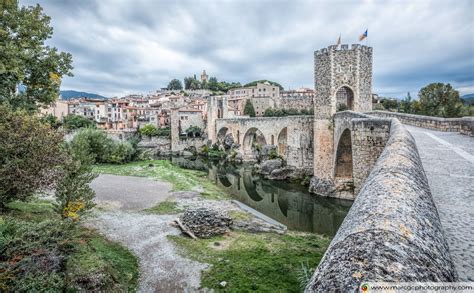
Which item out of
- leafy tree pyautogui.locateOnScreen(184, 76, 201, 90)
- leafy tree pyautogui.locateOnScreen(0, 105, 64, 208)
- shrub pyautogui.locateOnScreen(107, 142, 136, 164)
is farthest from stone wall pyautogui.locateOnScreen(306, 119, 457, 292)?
leafy tree pyautogui.locateOnScreen(184, 76, 201, 90)

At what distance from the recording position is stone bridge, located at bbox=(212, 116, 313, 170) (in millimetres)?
24516

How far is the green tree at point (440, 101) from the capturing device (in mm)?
26859

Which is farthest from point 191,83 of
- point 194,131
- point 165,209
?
point 165,209

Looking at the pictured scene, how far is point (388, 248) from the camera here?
157 centimetres

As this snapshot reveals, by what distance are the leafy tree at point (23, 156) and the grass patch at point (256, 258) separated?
4615mm

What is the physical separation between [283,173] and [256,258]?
1761cm

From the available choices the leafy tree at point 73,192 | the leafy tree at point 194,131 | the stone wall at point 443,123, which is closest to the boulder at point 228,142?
the leafy tree at point 194,131

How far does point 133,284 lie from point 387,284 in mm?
7434

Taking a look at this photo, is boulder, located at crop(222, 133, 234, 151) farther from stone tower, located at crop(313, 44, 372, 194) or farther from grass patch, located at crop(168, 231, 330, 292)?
grass patch, located at crop(168, 231, 330, 292)

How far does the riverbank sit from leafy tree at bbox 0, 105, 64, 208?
3210mm

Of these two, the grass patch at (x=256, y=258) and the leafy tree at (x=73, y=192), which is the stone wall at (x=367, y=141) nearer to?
the grass patch at (x=256, y=258)

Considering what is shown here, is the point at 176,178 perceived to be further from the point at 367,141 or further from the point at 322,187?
the point at 367,141

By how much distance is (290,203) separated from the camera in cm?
1884

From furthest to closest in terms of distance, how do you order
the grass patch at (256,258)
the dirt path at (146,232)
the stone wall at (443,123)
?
the stone wall at (443,123) < the dirt path at (146,232) < the grass patch at (256,258)
